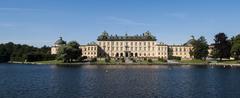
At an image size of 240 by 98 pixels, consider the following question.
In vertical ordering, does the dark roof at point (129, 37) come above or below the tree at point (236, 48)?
above

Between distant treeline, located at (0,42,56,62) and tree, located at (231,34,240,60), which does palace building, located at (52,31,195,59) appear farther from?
tree, located at (231,34,240,60)

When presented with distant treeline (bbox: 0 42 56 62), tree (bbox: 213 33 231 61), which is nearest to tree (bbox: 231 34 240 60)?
tree (bbox: 213 33 231 61)

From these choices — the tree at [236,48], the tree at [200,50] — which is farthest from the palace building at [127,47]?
the tree at [236,48]

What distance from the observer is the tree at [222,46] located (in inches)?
5536

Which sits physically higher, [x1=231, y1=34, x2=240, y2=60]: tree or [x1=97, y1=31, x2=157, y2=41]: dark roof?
[x1=97, y1=31, x2=157, y2=41]: dark roof

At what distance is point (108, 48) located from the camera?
182750 mm

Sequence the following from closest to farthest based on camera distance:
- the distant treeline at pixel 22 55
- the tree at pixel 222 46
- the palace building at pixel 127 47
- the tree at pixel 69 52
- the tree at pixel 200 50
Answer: the tree at pixel 69 52 < the tree at pixel 222 46 < the tree at pixel 200 50 < the distant treeline at pixel 22 55 < the palace building at pixel 127 47

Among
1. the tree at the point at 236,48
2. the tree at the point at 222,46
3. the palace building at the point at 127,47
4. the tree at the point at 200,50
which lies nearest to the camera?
the tree at the point at 236,48

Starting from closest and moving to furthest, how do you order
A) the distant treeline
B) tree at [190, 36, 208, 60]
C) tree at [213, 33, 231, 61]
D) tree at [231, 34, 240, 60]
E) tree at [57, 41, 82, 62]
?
tree at [231, 34, 240, 60]
tree at [57, 41, 82, 62]
tree at [213, 33, 231, 61]
tree at [190, 36, 208, 60]
the distant treeline

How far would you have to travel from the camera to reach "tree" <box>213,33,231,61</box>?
141 metres

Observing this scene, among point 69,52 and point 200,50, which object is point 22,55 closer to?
point 69,52

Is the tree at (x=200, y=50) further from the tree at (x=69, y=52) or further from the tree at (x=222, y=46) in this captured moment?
the tree at (x=69, y=52)

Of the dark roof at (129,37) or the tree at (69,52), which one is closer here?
the tree at (69,52)

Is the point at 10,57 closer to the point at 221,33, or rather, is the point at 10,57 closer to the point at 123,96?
the point at 221,33
